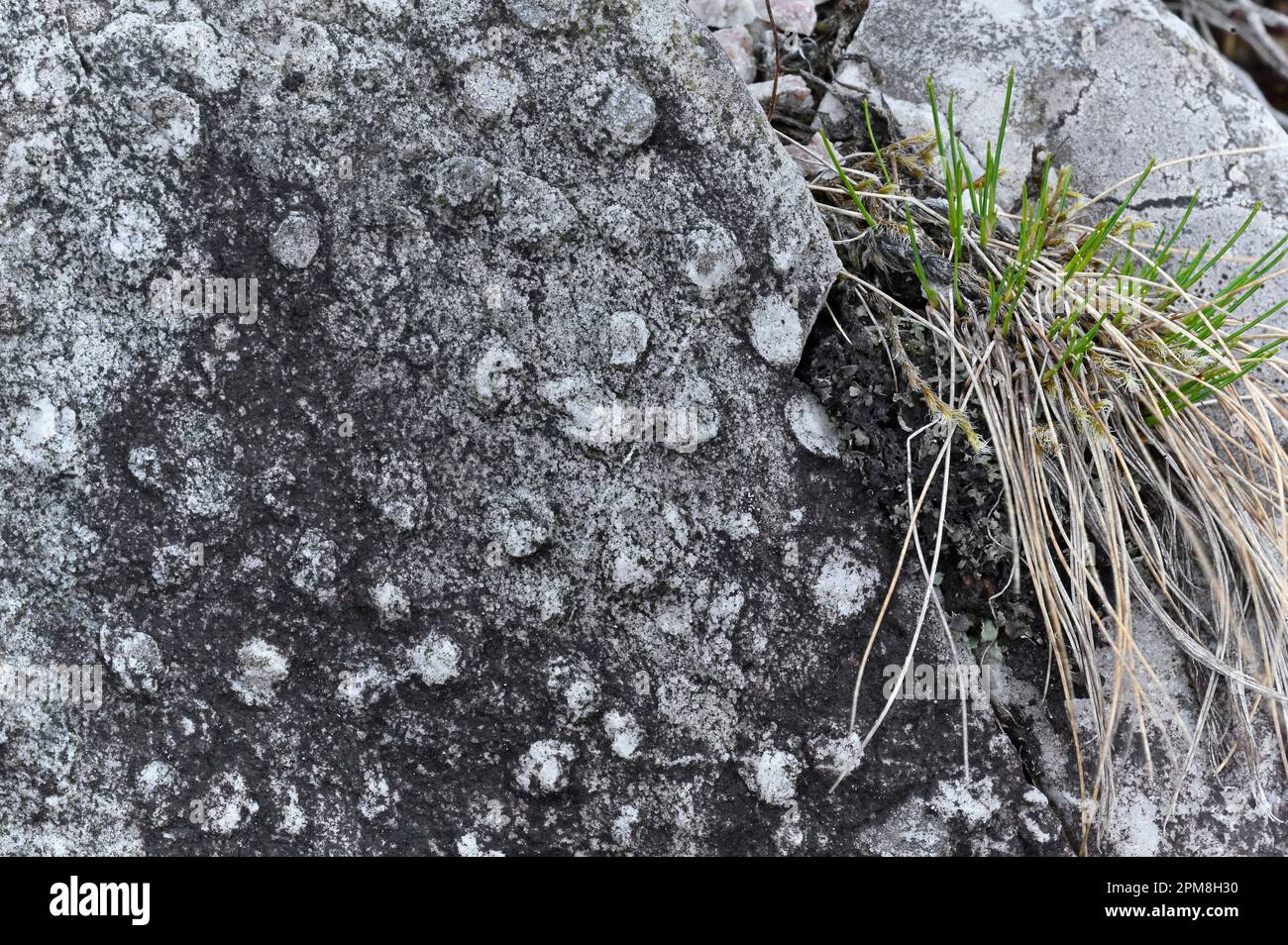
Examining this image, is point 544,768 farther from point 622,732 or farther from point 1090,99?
point 1090,99

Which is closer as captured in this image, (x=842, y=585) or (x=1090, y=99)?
(x=842, y=585)

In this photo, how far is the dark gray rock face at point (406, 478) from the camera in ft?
4.92

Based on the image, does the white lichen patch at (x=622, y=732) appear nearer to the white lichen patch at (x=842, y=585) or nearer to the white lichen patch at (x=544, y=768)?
the white lichen patch at (x=544, y=768)

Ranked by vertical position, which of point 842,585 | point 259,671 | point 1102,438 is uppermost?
point 1102,438

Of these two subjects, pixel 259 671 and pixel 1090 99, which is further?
pixel 1090 99

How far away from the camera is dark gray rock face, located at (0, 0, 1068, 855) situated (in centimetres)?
150

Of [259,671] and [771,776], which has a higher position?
[771,776]

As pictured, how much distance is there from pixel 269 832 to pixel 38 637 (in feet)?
1.53

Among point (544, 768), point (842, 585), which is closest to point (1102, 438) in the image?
point (842, 585)

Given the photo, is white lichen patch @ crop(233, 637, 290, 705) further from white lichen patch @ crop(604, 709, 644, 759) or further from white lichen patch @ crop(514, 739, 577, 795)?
white lichen patch @ crop(604, 709, 644, 759)

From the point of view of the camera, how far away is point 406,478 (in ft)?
5.02

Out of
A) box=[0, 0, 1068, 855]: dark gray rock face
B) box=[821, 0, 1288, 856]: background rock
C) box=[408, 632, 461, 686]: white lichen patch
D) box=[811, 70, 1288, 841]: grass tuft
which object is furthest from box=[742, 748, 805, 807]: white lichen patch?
box=[821, 0, 1288, 856]: background rock

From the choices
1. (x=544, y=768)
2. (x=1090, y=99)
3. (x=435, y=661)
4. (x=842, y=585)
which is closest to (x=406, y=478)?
(x=435, y=661)

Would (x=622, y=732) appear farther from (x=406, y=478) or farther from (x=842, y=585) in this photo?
(x=406, y=478)
